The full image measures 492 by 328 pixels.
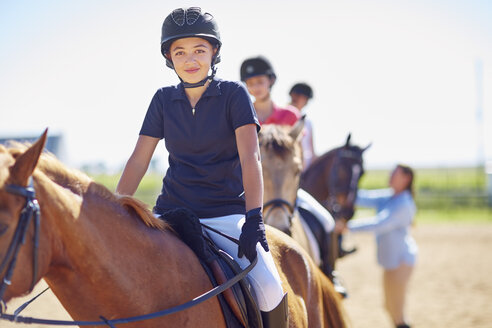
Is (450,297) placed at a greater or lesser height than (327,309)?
lesser

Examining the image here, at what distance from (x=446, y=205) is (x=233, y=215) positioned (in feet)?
82.1

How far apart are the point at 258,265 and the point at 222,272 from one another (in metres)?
0.19

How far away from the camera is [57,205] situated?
1.74 meters

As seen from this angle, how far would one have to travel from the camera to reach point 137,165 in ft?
8.43

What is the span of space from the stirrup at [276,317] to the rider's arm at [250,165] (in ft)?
1.66

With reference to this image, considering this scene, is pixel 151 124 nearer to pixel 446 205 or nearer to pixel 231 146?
pixel 231 146

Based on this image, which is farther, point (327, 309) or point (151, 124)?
point (327, 309)

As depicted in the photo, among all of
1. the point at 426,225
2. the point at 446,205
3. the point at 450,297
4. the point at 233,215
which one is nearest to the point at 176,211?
the point at 233,215

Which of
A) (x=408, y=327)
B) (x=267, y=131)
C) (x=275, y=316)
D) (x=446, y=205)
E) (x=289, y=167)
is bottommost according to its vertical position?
(x=446, y=205)

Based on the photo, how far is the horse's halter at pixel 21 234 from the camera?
1.59 metres

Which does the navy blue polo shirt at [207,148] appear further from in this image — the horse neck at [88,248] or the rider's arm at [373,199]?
the rider's arm at [373,199]

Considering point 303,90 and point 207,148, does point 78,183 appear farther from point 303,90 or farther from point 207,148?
point 303,90

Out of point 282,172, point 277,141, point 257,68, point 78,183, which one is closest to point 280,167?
point 282,172

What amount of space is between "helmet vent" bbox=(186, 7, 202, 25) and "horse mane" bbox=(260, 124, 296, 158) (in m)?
2.01
